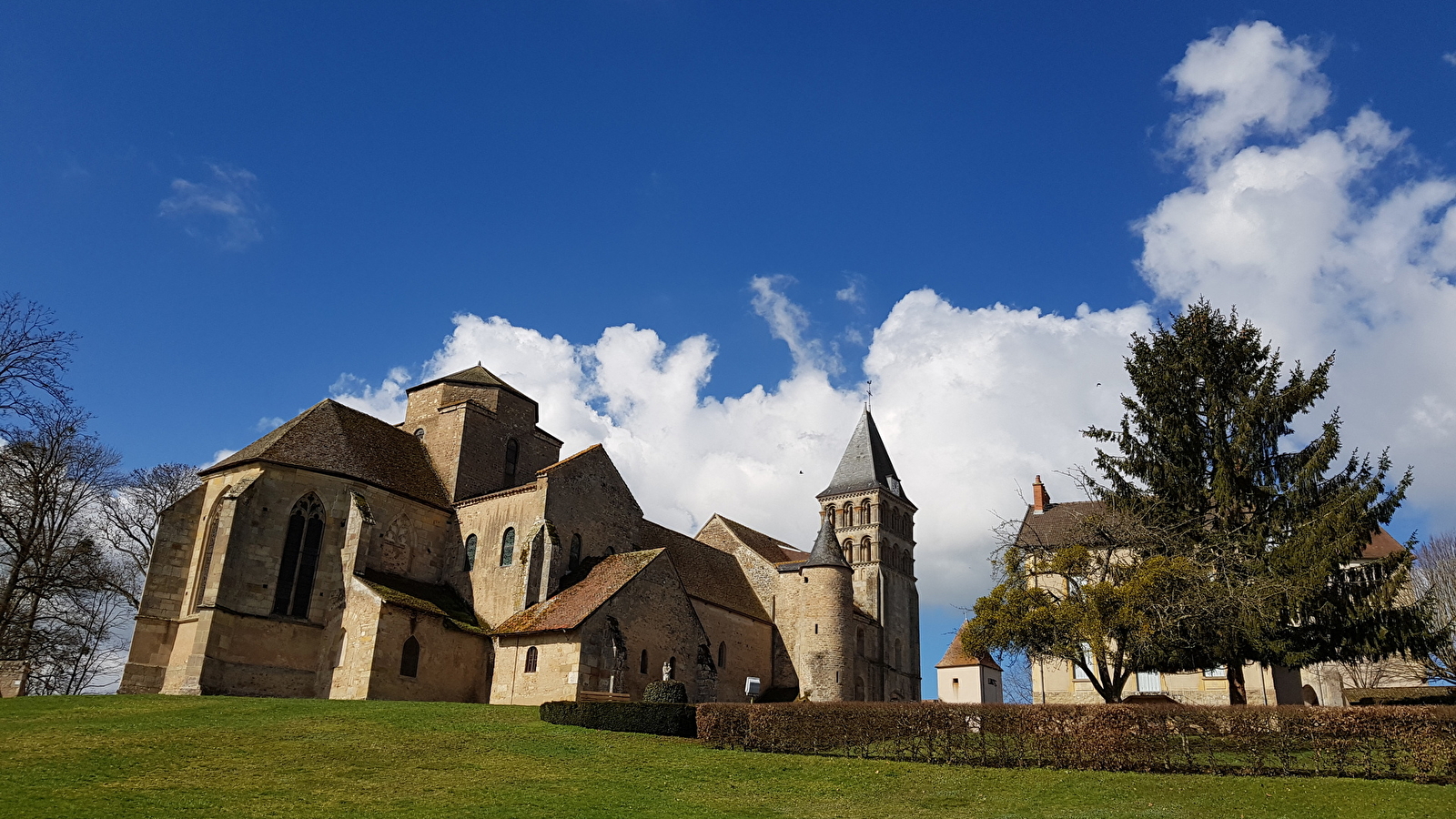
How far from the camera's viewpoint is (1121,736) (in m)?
18.4

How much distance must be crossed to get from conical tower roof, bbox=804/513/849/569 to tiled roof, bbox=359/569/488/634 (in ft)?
52.1

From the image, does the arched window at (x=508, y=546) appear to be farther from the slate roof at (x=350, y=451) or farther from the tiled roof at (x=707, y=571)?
the tiled roof at (x=707, y=571)

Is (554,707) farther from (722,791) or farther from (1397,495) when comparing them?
(1397,495)

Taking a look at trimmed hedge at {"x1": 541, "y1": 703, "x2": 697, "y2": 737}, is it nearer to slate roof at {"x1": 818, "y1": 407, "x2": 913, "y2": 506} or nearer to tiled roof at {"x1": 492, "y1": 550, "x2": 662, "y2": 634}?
tiled roof at {"x1": 492, "y1": 550, "x2": 662, "y2": 634}

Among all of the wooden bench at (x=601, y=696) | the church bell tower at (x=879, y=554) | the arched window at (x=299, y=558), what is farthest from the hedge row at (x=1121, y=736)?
the church bell tower at (x=879, y=554)

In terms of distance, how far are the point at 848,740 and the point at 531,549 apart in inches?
629

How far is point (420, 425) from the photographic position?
40031 millimetres

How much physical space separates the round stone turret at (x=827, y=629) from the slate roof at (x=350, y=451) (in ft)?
53.9

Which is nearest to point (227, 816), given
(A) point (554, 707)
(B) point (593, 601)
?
(A) point (554, 707)

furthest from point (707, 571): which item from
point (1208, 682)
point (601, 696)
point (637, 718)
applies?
point (1208, 682)

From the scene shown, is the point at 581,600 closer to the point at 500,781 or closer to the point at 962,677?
the point at 500,781

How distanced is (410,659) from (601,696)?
21.4 ft

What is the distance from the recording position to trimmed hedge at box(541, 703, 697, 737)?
23.8 m

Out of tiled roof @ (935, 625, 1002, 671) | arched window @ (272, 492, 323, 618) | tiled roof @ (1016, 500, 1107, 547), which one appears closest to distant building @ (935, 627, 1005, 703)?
tiled roof @ (935, 625, 1002, 671)
